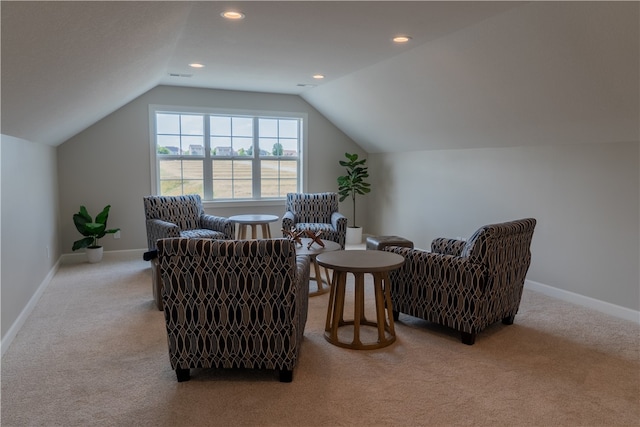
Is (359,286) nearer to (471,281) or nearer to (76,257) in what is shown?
(471,281)

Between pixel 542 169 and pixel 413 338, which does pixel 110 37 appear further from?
pixel 542 169

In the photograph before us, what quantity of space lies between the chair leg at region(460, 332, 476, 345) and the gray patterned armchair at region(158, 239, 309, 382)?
1.31 m

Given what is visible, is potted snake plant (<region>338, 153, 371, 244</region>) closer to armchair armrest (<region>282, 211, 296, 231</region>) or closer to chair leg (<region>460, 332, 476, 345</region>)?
armchair armrest (<region>282, 211, 296, 231</region>)

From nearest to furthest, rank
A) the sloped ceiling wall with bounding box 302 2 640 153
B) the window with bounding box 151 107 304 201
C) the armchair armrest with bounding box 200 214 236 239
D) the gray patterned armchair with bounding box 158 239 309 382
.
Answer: the gray patterned armchair with bounding box 158 239 309 382 → the sloped ceiling wall with bounding box 302 2 640 153 → the armchair armrest with bounding box 200 214 236 239 → the window with bounding box 151 107 304 201

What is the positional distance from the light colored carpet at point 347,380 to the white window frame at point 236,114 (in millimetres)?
2913

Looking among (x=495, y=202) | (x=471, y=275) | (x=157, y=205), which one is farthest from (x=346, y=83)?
(x=471, y=275)

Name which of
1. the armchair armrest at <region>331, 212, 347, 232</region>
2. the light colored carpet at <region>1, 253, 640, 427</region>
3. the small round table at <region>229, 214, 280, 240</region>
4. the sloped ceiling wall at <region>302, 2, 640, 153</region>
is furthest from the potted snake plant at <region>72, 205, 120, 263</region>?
the sloped ceiling wall at <region>302, 2, 640, 153</region>

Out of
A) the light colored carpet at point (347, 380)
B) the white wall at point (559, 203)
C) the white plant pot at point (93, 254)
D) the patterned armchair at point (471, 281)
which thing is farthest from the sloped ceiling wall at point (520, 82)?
the white plant pot at point (93, 254)

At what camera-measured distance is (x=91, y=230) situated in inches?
215

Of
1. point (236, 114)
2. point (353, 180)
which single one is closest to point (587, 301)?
point (353, 180)

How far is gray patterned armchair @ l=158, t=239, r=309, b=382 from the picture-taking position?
2.44 metres

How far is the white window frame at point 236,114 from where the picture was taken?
616cm

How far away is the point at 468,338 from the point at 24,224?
11.7 ft

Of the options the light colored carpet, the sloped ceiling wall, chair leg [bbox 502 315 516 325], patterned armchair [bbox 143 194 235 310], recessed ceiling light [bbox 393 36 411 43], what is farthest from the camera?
patterned armchair [bbox 143 194 235 310]
